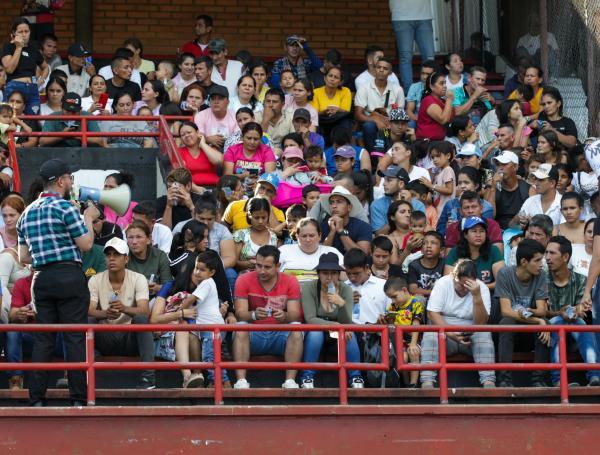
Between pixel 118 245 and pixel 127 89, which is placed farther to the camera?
pixel 127 89

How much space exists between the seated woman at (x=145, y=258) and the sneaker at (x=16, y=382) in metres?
1.59

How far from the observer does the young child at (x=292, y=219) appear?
16.6 m

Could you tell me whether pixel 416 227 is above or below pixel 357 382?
above

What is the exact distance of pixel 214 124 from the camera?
64.1 feet

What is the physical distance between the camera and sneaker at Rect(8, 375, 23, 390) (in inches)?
565

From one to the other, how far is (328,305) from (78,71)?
821cm

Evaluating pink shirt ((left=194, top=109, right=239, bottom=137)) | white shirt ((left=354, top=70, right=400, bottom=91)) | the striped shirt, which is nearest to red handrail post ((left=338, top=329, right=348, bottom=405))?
the striped shirt

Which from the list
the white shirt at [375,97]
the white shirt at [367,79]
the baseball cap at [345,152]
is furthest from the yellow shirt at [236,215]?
the white shirt at [367,79]

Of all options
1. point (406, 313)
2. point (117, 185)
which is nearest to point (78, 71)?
point (117, 185)

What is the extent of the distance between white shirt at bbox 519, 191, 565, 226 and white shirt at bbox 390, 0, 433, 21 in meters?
5.97

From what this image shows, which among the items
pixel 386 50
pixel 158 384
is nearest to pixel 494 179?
pixel 158 384

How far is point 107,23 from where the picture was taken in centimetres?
2527

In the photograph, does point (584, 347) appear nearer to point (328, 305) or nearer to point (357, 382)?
point (357, 382)

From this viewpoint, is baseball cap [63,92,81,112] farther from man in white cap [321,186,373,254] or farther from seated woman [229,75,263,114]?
man in white cap [321,186,373,254]
